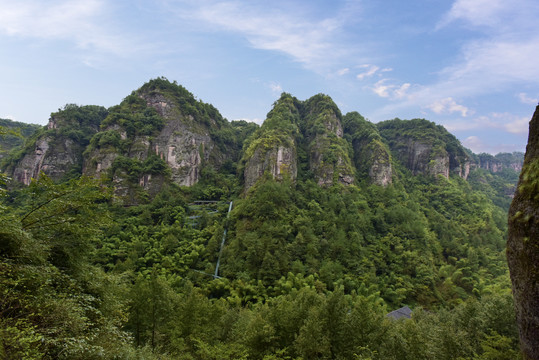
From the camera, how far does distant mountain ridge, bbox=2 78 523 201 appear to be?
4578 centimetres

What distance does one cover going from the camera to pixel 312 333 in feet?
41.2

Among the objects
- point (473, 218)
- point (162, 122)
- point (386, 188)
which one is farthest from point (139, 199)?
point (473, 218)

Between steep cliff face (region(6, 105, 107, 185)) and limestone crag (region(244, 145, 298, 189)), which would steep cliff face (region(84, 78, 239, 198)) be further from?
limestone crag (region(244, 145, 298, 189))

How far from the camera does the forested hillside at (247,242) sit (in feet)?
25.4

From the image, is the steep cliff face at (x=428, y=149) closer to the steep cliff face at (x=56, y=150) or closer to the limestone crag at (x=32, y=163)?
the steep cliff face at (x=56, y=150)

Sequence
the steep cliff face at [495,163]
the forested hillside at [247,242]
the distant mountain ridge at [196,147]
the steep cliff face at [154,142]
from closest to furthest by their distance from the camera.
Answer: the forested hillside at [247,242]
the steep cliff face at [154,142]
the distant mountain ridge at [196,147]
the steep cliff face at [495,163]

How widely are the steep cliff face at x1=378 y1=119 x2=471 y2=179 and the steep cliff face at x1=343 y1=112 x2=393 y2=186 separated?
11.9m

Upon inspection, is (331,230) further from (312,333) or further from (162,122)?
(162,122)

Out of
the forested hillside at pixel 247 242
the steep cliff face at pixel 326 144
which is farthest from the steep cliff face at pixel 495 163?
the steep cliff face at pixel 326 144

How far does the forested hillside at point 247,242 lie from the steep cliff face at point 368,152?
0.42 metres

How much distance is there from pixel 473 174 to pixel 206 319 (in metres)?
92.4

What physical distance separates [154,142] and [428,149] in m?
65.6

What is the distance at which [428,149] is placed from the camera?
60531 millimetres

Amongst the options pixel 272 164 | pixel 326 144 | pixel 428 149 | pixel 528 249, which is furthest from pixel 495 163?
pixel 528 249
